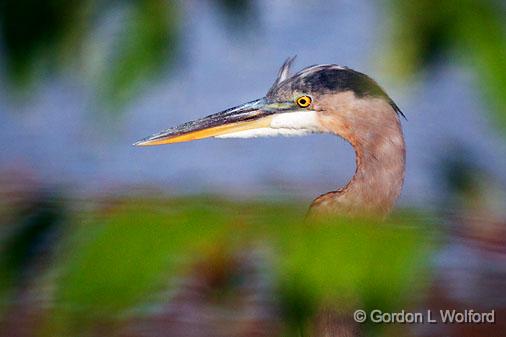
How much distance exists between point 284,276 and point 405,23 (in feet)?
0.36

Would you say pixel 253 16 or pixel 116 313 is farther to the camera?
pixel 253 16

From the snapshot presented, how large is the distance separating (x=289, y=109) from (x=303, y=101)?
3 cm

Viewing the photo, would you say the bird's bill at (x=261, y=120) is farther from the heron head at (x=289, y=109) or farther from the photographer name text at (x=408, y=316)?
the photographer name text at (x=408, y=316)

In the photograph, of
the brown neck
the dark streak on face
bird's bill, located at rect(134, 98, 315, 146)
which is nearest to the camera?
the brown neck

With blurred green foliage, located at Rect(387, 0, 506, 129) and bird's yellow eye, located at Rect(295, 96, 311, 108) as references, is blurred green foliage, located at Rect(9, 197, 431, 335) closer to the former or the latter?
blurred green foliage, located at Rect(387, 0, 506, 129)

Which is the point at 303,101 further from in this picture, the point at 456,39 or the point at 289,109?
the point at 456,39

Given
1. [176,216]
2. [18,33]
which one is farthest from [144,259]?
[18,33]

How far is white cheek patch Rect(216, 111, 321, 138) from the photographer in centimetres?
138

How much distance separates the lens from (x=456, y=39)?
257 mm

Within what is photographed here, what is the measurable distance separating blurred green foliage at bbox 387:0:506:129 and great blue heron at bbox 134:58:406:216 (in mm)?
702

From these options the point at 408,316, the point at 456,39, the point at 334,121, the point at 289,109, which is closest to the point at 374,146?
the point at 334,121

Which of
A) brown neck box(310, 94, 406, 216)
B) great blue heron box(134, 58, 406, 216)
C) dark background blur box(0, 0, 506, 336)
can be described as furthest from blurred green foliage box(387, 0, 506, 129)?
brown neck box(310, 94, 406, 216)

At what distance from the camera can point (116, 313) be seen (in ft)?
0.64

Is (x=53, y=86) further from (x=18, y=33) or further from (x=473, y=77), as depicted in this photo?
(x=473, y=77)
